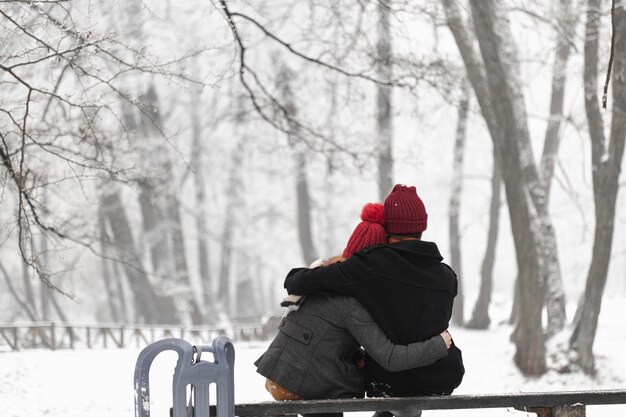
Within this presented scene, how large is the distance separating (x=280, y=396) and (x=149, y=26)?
75.6ft

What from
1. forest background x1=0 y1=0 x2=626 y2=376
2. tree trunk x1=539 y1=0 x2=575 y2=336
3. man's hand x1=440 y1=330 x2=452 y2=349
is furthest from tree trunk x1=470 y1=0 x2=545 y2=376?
man's hand x1=440 y1=330 x2=452 y2=349

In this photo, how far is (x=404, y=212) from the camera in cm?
438

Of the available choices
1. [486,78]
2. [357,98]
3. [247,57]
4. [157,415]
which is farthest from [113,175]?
[247,57]

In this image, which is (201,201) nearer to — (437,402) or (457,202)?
(457,202)

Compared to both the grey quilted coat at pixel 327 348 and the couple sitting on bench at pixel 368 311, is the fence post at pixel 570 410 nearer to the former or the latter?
the couple sitting on bench at pixel 368 311

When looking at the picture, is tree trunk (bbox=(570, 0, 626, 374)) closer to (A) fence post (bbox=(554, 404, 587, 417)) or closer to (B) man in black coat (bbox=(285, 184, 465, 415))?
(A) fence post (bbox=(554, 404, 587, 417))

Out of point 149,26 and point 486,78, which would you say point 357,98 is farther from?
point 149,26

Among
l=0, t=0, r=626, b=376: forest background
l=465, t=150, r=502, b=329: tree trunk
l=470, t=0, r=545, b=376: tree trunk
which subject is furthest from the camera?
l=465, t=150, r=502, b=329: tree trunk

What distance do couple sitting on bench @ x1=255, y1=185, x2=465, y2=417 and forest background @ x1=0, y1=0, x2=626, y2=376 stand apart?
229 centimetres

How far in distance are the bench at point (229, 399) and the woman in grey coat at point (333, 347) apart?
0.12 metres

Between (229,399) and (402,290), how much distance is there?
3.10 ft

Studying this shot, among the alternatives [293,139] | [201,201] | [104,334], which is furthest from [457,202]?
[293,139]

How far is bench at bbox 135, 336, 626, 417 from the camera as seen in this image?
4.14 metres

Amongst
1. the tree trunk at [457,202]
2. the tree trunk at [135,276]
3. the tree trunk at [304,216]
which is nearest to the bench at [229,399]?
the tree trunk at [135,276]
